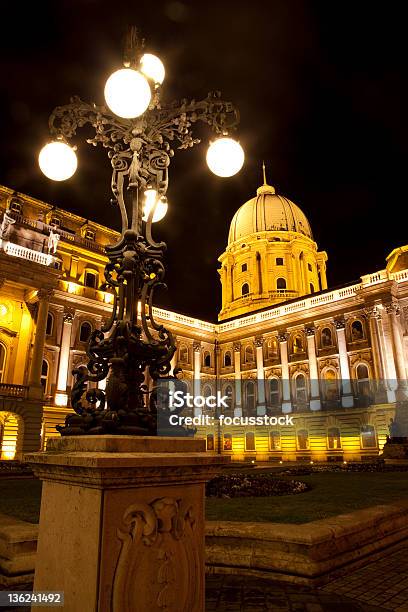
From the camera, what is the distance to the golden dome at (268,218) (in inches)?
2338

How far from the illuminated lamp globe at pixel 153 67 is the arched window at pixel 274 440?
39073mm

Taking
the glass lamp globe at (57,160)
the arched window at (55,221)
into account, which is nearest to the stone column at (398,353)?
the arched window at (55,221)

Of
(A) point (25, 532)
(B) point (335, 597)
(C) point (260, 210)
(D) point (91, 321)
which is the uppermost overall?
(C) point (260, 210)

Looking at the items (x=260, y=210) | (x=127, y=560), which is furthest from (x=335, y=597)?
(x=260, y=210)

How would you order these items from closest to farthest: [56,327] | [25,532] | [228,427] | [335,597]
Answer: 1. [335,597]
2. [25,532]
3. [56,327]
4. [228,427]

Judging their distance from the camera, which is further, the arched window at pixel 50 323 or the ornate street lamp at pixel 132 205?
the arched window at pixel 50 323

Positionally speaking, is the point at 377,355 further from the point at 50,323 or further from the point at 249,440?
the point at 50,323

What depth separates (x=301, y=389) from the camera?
4078 centimetres

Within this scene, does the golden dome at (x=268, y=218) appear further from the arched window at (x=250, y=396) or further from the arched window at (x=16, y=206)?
the arched window at (x=16, y=206)

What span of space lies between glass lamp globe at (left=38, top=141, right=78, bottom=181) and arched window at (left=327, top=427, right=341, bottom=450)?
120 ft

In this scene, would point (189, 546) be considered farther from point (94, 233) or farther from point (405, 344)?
point (94, 233)

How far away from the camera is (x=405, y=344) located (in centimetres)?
3488

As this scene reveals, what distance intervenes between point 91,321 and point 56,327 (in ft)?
11.3

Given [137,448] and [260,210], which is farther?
[260,210]
